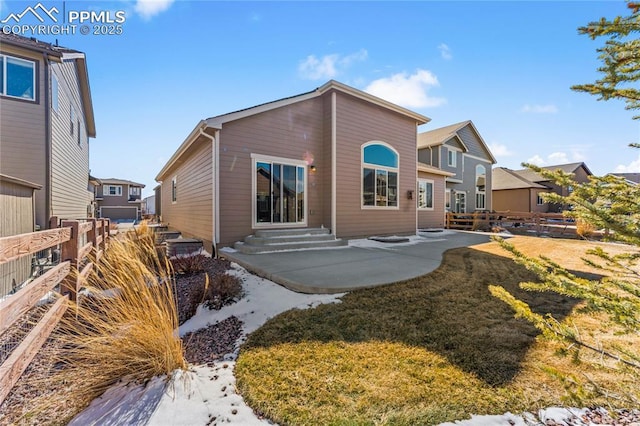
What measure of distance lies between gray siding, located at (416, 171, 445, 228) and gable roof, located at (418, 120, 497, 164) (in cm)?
492

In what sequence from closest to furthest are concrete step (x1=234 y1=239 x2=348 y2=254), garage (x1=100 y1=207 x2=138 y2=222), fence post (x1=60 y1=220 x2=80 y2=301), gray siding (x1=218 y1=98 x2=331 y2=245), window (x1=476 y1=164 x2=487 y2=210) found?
fence post (x1=60 y1=220 x2=80 y2=301) < concrete step (x1=234 y1=239 x2=348 y2=254) < gray siding (x1=218 y1=98 x2=331 y2=245) < window (x1=476 y1=164 x2=487 y2=210) < garage (x1=100 y1=207 x2=138 y2=222)

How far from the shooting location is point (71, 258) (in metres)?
3.48

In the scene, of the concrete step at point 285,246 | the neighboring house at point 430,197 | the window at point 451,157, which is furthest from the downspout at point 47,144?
the window at point 451,157

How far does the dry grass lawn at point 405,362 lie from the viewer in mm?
2100

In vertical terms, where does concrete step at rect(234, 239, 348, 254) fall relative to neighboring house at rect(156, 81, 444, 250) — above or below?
below

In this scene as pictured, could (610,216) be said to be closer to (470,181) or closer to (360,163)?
(360,163)

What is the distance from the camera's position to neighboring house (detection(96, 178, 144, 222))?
31.0 metres

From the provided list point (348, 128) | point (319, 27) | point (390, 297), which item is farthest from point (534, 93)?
point (390, 297)

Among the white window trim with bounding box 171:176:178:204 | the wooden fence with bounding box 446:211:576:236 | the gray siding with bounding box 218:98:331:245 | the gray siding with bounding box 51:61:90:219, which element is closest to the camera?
the gray siding with bounding box 218:98:331:245

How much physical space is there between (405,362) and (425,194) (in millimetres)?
12644

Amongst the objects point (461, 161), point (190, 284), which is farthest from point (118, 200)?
point (461, 161)

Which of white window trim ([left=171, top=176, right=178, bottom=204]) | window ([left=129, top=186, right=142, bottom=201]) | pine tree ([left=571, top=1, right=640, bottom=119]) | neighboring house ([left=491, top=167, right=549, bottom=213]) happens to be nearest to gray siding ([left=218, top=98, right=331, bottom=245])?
pine tree ([left=571, top=1, right=640, bottom=119])

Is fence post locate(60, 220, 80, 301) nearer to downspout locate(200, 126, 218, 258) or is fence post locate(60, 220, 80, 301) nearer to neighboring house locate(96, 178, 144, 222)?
downspout locate(200, 126, 218, 258)

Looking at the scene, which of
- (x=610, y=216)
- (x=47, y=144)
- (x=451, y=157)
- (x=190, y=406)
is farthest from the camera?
(x=451, y=157)
